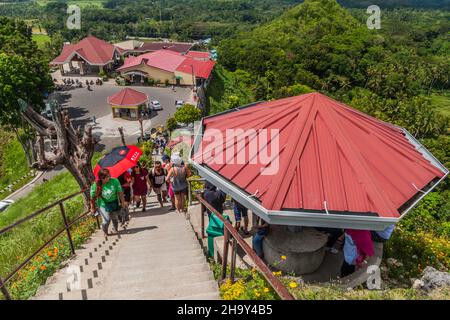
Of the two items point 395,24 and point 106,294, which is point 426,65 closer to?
point 395,24

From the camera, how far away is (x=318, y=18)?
275 feet

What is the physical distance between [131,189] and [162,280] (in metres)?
4.80

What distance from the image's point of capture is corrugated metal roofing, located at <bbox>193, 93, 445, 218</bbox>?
5340mm

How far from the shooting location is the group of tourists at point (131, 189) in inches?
259

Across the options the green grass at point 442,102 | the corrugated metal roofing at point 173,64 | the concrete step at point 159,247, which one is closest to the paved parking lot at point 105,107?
the corrugated metal roofing at point 173,64

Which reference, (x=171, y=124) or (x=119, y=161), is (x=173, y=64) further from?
(x=119, y=161)

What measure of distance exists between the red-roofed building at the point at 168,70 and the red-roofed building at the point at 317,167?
38403 mm

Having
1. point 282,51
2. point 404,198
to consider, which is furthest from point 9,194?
point 282,51

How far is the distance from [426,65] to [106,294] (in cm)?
8617

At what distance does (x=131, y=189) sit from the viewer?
8969mm

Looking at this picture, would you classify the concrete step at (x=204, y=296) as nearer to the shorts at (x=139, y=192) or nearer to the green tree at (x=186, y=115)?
the shorts at (x=139, y=192)

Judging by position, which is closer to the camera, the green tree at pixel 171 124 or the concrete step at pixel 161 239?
the concrete step at pixel 161 239

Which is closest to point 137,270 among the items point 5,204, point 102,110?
point 5,204

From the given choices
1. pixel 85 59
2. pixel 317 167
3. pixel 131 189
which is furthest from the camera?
pixel 85 59
